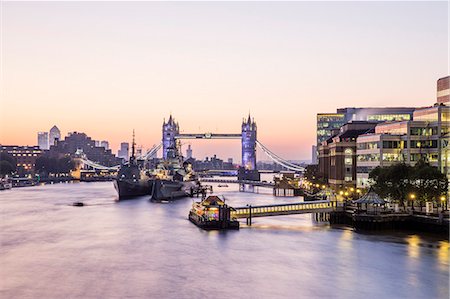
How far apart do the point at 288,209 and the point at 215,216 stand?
32.5 ft

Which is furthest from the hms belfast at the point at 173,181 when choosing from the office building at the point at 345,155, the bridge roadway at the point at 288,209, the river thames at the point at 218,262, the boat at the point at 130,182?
the bridge roadway at the point at 288,209

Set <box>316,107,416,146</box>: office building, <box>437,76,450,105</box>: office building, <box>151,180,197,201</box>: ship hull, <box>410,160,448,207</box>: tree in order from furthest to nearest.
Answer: <box>316,107,416,146</box>: office building < <box>151,180,197,201</box>: ship hull < <box>437,76,450,105</box>: office building < <box>410,160,448,207</box>: tree

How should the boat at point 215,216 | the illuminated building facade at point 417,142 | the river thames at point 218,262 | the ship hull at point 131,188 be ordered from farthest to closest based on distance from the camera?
the ship hull at point 131,188 < the illuminated building facade at point 417,142 < the boat at point 215,216 < the river thames at point 218,262

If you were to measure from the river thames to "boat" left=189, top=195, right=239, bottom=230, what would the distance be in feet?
4.73

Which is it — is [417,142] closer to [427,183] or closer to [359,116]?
[427,183]

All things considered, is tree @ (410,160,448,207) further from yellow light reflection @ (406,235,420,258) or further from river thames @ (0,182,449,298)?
yellow light reflection @ (406,235,420,258)

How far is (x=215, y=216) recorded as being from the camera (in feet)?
202

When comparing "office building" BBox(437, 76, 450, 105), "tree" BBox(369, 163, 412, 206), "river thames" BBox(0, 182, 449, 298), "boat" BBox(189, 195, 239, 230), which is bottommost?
"river thames" BBox(0, 182, 449, 298)

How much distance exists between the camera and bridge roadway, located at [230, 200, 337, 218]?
6544cm

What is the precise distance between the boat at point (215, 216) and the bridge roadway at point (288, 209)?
2.81 metres

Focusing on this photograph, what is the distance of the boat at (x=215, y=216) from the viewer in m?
61.1

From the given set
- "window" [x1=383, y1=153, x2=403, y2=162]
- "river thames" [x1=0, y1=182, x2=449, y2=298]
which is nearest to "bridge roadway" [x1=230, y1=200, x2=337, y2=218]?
"river thames" [x1=0, y1=182, x2=449, y2=298]

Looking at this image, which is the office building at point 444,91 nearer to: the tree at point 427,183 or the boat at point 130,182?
the tree at point 427,183

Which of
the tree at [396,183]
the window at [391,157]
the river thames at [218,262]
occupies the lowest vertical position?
the river thames at [218,262]
